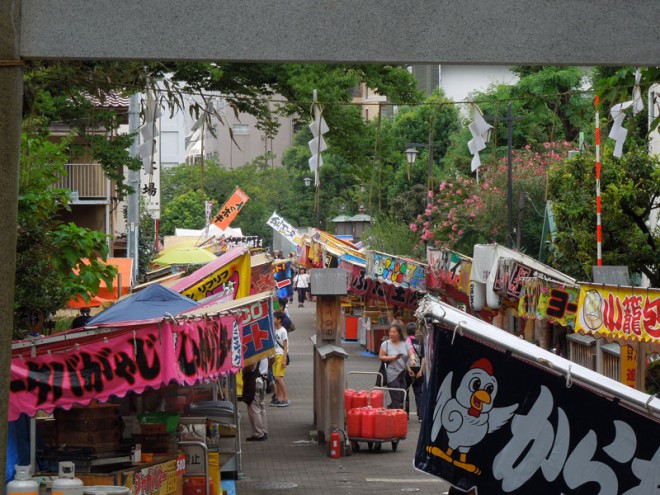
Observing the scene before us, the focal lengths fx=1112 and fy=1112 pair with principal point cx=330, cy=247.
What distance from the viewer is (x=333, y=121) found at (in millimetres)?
19125

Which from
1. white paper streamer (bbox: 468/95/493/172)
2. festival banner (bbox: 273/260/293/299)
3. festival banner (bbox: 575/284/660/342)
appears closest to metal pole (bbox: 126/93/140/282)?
festival banner (bbox: 273/260/293/299)

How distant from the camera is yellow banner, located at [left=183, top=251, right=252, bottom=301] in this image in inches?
647

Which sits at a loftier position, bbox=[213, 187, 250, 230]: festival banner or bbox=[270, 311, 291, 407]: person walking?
bbox=[213, 187, 250, 230]: festival banner

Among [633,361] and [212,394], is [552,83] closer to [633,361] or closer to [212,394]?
[633,361]

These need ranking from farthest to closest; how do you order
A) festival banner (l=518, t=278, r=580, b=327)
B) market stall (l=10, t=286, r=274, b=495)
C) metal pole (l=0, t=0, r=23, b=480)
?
festival banner (l=518, t=278, r=580, b=327) → market stall (l=10, t=286, r=274, b=495) → metal pole (l=0, t=0, r=23, b=480)

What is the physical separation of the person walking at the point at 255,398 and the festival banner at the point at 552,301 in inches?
173

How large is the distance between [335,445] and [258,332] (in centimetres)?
435

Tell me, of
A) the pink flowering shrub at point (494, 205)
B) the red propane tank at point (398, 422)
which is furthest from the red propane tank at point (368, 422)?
the pink flowering shrub at point (494, 205)

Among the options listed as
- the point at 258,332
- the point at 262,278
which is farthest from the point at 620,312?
the point at 262,278

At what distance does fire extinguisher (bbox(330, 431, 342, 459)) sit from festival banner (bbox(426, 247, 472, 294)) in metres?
8.14

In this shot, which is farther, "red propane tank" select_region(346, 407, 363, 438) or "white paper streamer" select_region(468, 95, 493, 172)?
"red propane tank" select_region(346, 407, 363, 438)

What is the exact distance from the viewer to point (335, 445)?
16.5 metres

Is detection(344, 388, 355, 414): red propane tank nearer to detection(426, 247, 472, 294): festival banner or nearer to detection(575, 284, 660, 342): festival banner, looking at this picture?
detection(575, 284, 660, 342): festival banner

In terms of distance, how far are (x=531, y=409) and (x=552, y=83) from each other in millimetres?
35821
